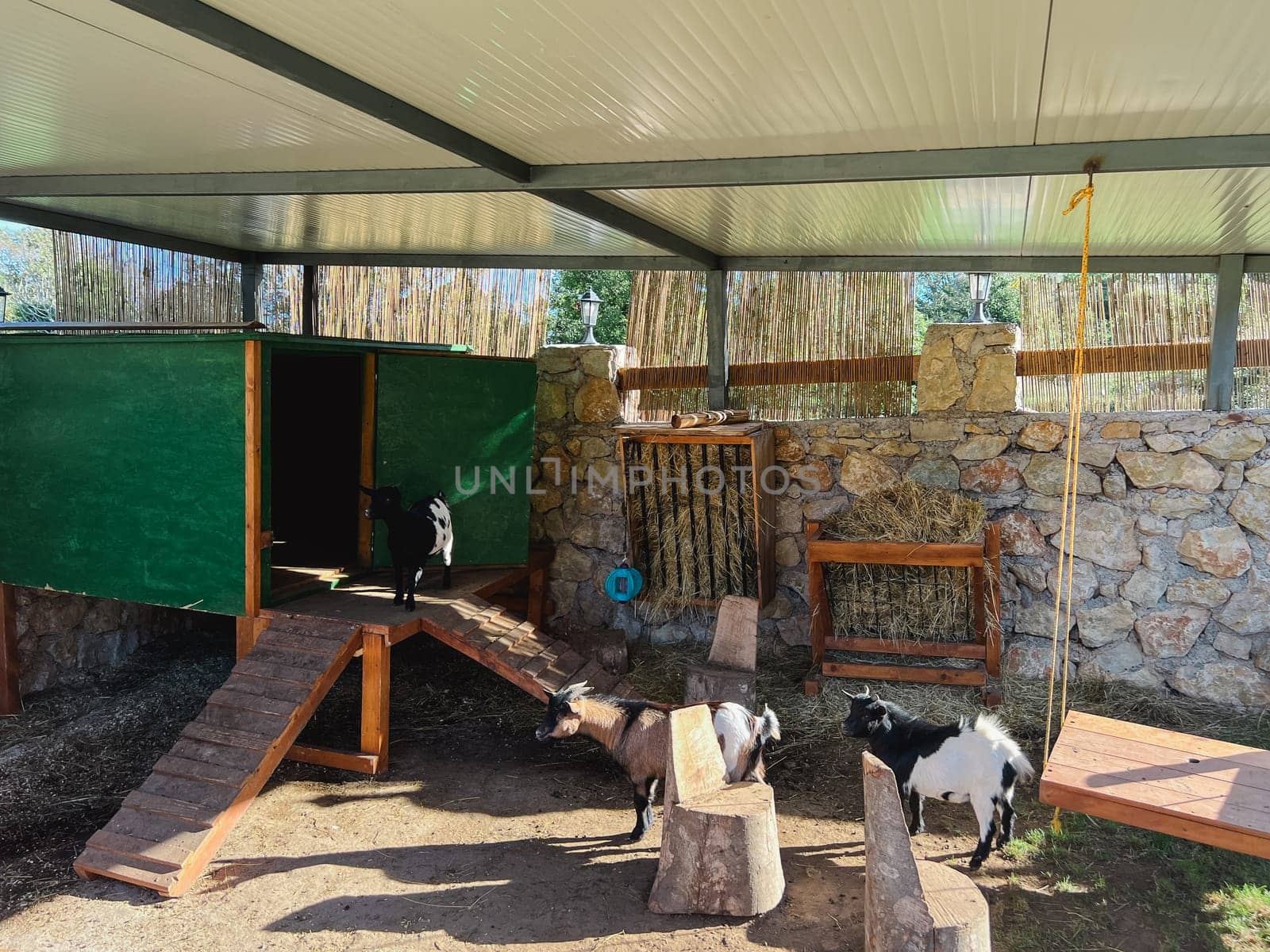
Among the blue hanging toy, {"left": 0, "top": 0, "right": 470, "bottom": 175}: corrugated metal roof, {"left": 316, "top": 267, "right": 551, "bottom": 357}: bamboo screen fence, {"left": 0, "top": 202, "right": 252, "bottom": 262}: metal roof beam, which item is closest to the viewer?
{"left": 0, "top": 0, "right": 470, "bottom": 175}: corrugated metal roof

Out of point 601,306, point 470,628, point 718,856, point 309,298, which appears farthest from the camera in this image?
point 601,306

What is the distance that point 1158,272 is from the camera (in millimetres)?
6969

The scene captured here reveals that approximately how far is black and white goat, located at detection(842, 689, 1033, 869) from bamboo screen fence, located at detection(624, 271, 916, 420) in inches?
136

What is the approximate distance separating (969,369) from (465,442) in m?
3.96

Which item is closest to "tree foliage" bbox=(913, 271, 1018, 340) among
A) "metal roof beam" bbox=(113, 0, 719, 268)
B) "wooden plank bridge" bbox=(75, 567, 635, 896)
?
"wooden plank bridge" bbox=(75, 567, 635, 896)

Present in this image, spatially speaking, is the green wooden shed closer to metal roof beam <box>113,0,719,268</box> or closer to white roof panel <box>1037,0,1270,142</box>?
metal roof beam <box>113,0,719,268</box>

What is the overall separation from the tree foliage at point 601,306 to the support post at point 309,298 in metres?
9.21

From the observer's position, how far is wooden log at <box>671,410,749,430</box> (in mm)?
6422

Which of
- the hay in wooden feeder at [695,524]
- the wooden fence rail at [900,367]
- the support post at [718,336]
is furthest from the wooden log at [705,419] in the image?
the wooden fence rail at [900,367]

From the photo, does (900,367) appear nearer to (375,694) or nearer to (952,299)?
(375,694)

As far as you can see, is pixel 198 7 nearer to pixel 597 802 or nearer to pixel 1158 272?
pixel 597 802

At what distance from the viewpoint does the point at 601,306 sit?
19719 millimetres

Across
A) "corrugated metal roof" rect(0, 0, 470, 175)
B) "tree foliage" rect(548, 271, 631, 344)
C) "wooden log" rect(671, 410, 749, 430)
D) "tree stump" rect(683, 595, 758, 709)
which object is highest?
"tree foliage" rect(548, 271, 631, 344)

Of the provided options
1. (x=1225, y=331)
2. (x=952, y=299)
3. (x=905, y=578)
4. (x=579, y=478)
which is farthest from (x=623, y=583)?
(x=952, y=299)
